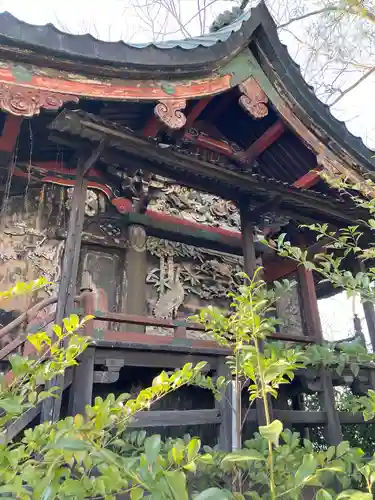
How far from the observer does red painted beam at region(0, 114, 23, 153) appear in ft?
14.7

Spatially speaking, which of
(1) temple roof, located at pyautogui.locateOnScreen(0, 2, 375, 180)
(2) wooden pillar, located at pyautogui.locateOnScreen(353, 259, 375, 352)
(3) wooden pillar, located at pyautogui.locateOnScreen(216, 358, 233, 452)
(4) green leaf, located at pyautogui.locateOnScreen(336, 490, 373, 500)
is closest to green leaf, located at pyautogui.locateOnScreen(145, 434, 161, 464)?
(4) green leaf, located at pyautogui.locateOnScreen(336, 490, 373, 500)

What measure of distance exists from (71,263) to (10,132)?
190 centimetres

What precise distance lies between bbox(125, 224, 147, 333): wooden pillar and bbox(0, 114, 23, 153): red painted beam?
1.74m

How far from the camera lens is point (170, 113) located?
437cm

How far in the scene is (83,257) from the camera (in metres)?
5.37

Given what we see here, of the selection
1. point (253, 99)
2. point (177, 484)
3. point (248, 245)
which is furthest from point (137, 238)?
point (177, 484)

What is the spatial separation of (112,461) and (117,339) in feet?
8.63

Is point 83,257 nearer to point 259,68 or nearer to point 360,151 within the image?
point 259,68

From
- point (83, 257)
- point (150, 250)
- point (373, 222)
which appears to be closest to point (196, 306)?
point (150, 250)

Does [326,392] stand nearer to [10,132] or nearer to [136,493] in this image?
[136,493]

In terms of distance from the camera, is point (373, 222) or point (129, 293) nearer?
point (373, 222)

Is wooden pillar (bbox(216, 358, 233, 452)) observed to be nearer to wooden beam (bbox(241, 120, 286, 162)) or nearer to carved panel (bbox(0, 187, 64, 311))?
carved panel (bbox(0, 187, 64, 311))

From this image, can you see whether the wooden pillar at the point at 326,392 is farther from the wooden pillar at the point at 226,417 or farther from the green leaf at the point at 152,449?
the green leaf at the point at 152,449

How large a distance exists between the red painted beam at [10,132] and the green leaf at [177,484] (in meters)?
4.14
